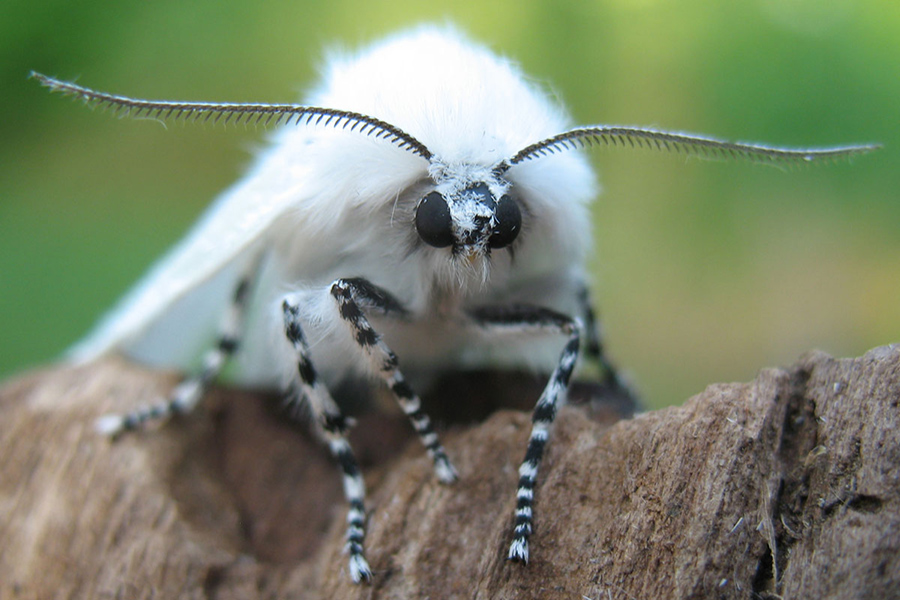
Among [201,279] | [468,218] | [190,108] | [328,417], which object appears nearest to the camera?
[190,108]

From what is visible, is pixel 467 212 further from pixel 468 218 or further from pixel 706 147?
pixel 706 147

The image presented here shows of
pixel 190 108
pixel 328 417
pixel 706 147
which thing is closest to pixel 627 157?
pixel 706 147

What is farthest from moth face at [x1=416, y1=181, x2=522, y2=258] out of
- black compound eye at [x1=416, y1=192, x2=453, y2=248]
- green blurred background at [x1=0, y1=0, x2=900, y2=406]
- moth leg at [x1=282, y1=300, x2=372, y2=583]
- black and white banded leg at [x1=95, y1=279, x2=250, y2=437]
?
green blurred background at [x1=0, y1=0, x2=900, y2=406]

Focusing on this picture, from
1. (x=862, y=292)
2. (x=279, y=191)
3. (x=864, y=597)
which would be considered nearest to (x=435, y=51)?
(x=279, y=191)

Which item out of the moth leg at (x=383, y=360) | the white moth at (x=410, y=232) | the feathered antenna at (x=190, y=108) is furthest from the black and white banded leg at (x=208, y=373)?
the feathered antenna at (x=190, y=108)

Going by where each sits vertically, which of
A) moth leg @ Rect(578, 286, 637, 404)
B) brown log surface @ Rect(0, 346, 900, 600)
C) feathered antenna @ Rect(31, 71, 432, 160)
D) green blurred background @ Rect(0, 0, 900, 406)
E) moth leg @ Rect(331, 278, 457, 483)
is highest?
green blurred background @ Rect(0, 0, 900, 406)

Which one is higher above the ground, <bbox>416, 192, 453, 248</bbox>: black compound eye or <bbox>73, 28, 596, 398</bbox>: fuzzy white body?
<bbox>73, 28, 596, 398</bbox>: fuzzy white body

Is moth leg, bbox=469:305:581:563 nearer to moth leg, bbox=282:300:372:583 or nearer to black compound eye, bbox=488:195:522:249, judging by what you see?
black compound eye, bbox=488:195:522:249
